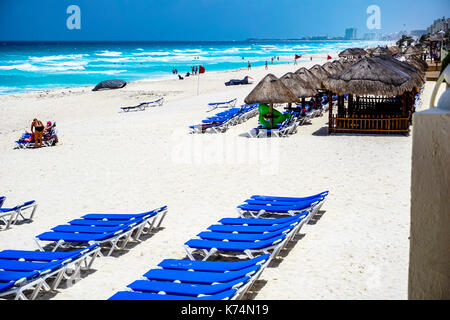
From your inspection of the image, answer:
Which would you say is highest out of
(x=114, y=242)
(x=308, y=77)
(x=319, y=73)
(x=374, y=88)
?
(x=319, y=73)

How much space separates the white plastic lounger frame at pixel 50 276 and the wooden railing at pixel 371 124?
943 cm

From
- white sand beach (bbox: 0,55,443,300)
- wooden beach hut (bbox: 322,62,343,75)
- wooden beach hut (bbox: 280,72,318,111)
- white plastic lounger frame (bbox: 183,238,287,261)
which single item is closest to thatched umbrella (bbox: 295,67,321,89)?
wooden beach hut (bbox: 280,72,318,111)

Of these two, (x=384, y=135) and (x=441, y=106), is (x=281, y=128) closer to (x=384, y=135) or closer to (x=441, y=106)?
(x=384, y=135)

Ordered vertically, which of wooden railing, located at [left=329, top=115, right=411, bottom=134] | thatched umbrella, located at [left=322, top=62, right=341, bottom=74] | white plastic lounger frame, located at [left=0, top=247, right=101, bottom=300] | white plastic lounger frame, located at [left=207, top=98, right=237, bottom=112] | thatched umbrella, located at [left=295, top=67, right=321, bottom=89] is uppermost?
thatched umbrella, located at [left=322, top=62, right=341, bottom=74]

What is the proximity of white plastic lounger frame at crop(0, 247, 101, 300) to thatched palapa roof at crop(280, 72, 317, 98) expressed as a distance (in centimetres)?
1076

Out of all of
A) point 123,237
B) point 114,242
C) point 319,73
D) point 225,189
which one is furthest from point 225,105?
point 114,242

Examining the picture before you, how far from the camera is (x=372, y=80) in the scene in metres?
13.1

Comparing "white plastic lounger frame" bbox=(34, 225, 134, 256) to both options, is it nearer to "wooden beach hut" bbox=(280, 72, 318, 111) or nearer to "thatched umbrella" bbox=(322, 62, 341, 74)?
"wooden beach hut" bbox=(280, 72, 318, 111)

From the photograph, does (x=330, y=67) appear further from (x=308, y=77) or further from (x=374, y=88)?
(x=374, y=88)

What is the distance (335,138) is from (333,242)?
7328 mm

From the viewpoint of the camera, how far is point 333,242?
638 centimetres

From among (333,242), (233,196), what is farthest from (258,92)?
(333,242)

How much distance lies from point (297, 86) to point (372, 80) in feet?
10.3

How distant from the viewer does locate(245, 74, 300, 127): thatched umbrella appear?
14.2 metres
